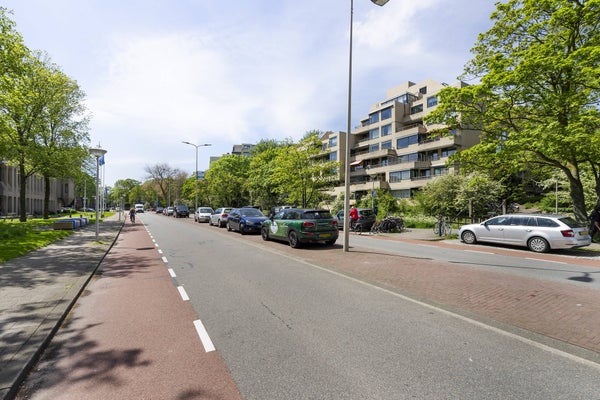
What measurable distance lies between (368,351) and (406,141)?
48.0 meters

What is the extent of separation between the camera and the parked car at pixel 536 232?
11203 mm

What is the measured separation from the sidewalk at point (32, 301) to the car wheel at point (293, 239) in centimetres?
667

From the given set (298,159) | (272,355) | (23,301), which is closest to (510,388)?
(272,355)

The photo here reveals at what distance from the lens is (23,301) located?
17.3 ft

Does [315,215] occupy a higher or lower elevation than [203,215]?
higher

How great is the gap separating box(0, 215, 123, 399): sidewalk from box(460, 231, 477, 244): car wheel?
14.7 m

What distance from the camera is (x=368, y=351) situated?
3.60m

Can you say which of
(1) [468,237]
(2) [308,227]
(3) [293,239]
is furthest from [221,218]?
(1) [468,237]

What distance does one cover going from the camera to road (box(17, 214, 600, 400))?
9.53 ft

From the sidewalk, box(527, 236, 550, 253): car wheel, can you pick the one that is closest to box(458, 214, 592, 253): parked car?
box(527, 236, 550, 253): car wheel

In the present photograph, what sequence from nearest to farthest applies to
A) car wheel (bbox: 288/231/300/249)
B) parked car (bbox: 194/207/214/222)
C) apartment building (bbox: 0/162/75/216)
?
car wheel (bbox: 288/231/300/249) → parked car (bbox: 194/207/214/222) → apartment building (bbox: 0/162/75/216)

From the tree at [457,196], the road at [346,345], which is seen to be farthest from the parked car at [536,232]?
the tree at [457,196]

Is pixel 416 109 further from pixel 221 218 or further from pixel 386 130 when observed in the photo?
pixel 221 218

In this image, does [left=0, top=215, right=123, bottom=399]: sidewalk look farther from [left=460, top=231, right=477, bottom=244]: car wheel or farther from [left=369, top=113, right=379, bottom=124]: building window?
[left=369, top=113, right=379, bottom=124]: building window
